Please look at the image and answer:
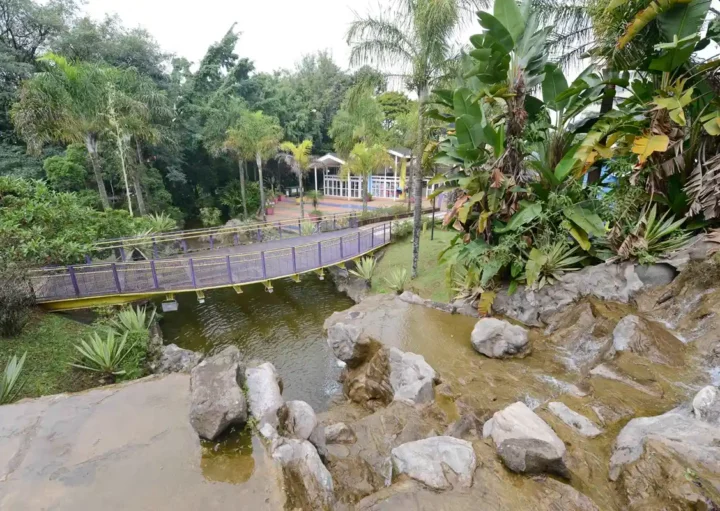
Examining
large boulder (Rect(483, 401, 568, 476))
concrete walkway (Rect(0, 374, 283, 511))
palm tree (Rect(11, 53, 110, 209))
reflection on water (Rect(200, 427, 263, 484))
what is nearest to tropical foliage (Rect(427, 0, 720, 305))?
large boulder (Rect(483, 401, 568, 476))

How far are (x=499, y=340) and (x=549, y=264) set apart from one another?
207 cm

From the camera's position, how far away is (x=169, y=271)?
29.3 ft

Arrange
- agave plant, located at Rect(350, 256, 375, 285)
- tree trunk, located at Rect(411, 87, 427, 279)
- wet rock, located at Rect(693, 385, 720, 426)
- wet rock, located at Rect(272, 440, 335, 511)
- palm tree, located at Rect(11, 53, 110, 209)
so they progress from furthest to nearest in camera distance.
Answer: palm tree, located at Rect(11, 53, 110, 209)
agave plant, located at Rect(350, 256, 375, 285)
tree trunk, located at Rect(411, 87, 427, 279)
wet rock, located at Rect(693, 385, 720, 426)
wet rock, located at Rect(272, 440, 335, 511)

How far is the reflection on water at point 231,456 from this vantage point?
9.61 feet

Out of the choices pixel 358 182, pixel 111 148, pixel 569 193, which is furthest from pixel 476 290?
pixel 358 182

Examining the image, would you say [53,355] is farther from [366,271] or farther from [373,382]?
[366,271]

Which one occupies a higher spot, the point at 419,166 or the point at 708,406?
the point at 419,166

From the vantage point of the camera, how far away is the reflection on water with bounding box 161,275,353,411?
291 inches

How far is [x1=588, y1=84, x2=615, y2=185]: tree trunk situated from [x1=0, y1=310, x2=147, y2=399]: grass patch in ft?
33.3

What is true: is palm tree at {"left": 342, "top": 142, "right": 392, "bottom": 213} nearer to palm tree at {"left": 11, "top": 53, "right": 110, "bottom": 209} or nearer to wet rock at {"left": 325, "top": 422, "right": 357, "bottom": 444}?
palm tree at {"left": 11, "top": 53, "right": 110, "bottom": 209}

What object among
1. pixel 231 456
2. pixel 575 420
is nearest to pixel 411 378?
pixel 575 420

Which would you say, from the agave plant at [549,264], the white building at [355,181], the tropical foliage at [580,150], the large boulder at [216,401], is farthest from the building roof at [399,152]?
the large boulder at [216,401]

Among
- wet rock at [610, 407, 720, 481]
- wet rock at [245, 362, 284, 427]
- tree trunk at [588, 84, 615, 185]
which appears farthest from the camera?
tree trunk at [588, 84, 615, 185]

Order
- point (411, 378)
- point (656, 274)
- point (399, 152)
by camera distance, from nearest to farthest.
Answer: point (411, 378) → point (656, 274) → point (399, 152)
